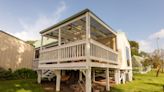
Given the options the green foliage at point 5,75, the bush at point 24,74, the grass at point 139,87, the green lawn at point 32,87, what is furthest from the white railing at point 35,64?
the grass at point 139,87

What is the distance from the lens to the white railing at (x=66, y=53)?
7.96 metres

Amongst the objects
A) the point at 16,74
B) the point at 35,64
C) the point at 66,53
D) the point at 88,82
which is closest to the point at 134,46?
the point at 35,64

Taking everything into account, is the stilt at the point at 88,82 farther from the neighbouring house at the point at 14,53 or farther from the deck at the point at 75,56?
the neighbouring house at the point at 14,53

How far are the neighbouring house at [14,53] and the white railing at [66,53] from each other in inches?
232

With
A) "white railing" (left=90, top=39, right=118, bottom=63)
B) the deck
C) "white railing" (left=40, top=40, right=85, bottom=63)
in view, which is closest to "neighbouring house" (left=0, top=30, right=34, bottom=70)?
"white railing" (left=40, top=40, right=85, bottom=63)

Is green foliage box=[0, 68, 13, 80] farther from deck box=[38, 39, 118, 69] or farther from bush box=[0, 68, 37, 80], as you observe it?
deck box=[38, 39, 118, 69]

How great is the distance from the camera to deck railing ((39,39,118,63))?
25.9ft

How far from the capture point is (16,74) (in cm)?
1426

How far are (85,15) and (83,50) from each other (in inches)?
75.6

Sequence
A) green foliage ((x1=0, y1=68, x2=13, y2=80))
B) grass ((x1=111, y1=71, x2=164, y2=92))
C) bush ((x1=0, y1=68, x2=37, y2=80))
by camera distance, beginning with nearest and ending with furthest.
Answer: grass ((x1=111, y1=71, x2=164, y2=92)), green foliage ((x1=0, y1=68, x2=13, y2=80)), bush ((x1=0, y1=68, x2=37, y2=80))

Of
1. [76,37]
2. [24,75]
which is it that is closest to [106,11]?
[76,37]

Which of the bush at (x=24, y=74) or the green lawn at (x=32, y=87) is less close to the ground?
the bush at (x=24, y=74)

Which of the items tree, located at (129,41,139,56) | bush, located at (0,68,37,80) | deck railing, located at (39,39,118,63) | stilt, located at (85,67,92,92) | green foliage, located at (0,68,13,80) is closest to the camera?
stilt, located at (85,67,92,92)

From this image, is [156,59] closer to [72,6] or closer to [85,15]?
[72,6]
